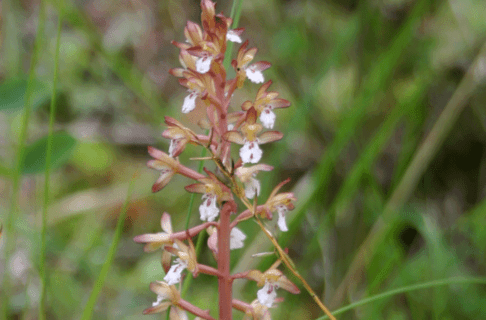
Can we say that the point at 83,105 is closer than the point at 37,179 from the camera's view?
No

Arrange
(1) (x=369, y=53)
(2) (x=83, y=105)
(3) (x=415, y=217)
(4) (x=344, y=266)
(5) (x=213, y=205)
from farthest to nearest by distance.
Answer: (2) (x=83, y=105), (1) (x=369, y=53), (4) (x=344, y=266), (3) (x=415, y=217), (5) (x=213, y=205)

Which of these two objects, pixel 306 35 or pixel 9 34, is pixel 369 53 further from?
pixel 9 34

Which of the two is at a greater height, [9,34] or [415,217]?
[9,34]

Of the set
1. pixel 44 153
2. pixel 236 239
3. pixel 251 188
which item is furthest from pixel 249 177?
pixel 44 153

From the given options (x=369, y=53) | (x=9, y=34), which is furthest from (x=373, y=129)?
(x=9, y=34)

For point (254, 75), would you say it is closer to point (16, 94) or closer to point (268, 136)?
point (268, 136)

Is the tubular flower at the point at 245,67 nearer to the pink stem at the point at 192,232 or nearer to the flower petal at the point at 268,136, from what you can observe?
the flower petal at the point at 268,136

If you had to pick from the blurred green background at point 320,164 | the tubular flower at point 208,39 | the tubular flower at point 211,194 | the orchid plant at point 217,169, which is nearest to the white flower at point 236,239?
the orchid plant at point 217,169
